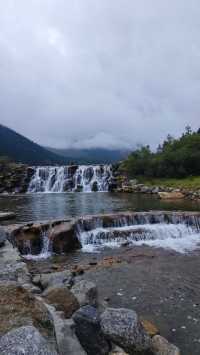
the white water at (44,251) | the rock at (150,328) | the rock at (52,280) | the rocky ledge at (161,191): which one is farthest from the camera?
the rocky ledge at (161,191)

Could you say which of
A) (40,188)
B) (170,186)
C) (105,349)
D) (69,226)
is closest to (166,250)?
(69,226)

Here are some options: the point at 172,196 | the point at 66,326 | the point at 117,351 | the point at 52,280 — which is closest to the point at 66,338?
the point at 66,326

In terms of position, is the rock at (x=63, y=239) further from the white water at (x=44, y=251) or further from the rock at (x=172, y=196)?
the rock at (x=172, y=196)

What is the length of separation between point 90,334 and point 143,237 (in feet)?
55.1

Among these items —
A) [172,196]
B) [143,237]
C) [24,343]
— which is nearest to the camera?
[24,343]

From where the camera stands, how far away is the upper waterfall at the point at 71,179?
63219mm

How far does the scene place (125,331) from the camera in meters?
8.10

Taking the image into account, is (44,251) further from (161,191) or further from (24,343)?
(161,191)

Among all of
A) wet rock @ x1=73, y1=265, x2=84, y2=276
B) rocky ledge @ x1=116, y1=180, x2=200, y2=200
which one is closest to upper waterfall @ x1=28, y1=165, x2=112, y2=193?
rocky ledge @ x1=116, y1=180, x2=200, y2=200

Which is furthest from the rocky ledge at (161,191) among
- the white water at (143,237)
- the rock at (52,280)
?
the rock at (52,280)

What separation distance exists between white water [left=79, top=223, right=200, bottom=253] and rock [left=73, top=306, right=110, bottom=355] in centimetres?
1354

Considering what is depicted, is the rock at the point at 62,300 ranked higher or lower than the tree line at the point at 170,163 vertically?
lower

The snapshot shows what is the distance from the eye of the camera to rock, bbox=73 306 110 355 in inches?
295

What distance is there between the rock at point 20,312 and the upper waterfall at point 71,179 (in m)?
55.4
